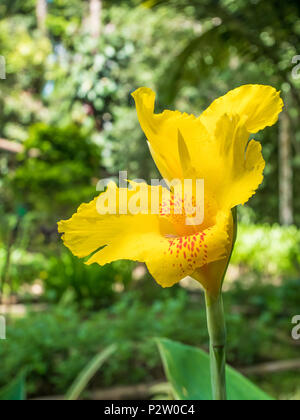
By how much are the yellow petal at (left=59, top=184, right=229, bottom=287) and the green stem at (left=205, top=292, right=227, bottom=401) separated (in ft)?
0.10

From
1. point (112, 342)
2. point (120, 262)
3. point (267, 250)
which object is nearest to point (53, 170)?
point (120, 262)

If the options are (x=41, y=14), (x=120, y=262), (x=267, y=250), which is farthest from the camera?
(x=41, y=14)

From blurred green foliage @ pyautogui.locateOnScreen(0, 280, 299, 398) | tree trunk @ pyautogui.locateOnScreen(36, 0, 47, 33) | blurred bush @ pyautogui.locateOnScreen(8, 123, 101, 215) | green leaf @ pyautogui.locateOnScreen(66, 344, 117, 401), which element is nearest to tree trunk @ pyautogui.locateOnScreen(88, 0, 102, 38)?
tree trunk @ pyautogui.locateOnScreen(36, 0, 47, 33)

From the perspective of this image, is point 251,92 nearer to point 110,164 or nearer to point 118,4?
point 110,164

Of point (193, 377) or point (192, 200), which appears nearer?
point (192, 200)

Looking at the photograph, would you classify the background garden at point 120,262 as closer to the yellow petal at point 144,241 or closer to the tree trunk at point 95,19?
the tree trunk at point 95,19

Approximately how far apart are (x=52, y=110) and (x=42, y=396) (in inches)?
216

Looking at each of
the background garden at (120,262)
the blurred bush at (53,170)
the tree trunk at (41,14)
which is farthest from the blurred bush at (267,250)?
the tree trunk at (41,14)

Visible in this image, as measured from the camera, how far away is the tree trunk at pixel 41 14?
6441 millimetres

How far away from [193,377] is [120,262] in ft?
9.25

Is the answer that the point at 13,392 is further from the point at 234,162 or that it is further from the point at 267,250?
the point at 267,250

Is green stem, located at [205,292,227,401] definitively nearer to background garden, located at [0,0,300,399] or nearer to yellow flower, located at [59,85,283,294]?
yellow flower, located at [59,85,283,294]

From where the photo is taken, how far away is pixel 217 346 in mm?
275

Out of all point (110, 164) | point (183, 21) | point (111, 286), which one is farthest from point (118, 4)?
point (111, 286)
